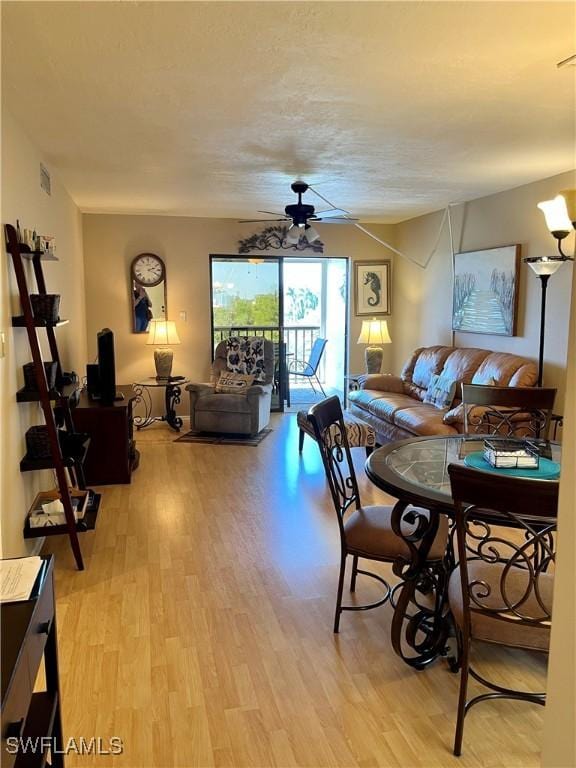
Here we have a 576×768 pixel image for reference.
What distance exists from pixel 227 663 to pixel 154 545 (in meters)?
1.25

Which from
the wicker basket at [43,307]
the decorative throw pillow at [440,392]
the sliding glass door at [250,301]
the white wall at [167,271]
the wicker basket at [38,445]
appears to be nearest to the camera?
the wicker basket at [43,307]

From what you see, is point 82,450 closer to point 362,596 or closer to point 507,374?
point 362,596

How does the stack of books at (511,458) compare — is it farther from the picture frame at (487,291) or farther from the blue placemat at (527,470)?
the picture frame at (487,291)

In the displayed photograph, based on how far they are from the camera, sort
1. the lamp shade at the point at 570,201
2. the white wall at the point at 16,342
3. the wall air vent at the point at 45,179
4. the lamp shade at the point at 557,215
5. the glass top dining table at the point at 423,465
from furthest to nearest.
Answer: the wall air vent at the point at 45,179 < the lamp shade at the point at 557,215 < the lamp shade at the point at 570,201 < the white wall at the point at 16,342 < the glass top dining table at the point at 423,465

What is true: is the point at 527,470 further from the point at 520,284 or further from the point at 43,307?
the point at 520,284

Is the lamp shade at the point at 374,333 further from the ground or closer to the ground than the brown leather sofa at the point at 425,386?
further from the ground

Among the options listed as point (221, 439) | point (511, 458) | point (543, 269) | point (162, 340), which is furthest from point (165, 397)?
point (511, 458)

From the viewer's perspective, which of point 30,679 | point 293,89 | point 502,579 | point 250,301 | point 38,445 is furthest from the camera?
point 250,301

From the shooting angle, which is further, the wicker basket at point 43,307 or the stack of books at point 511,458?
the wicker basket at point 43,307

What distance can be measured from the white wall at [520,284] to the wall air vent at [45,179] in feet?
12.3

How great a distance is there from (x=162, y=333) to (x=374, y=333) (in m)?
2.48

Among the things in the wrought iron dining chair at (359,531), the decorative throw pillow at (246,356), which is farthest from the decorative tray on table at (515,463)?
the decorative throw pillow at (246,356)

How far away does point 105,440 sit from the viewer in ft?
14.7

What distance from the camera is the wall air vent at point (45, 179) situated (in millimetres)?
3739
